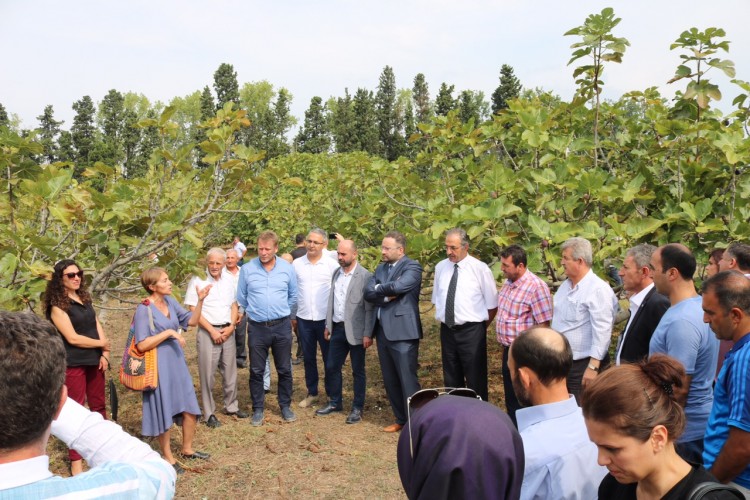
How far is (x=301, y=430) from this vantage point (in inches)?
233

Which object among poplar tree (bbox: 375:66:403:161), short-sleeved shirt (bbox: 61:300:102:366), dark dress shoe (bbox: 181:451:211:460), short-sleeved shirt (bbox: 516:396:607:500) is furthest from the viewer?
poplar tree (bbox: 375:66:403:161)

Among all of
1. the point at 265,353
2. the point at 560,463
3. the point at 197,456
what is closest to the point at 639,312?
the point at 560,463

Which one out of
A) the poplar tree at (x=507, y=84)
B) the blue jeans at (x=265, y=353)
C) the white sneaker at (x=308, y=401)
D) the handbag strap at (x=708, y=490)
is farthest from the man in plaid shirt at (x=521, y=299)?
the poplar tree at (x=507, y=84)

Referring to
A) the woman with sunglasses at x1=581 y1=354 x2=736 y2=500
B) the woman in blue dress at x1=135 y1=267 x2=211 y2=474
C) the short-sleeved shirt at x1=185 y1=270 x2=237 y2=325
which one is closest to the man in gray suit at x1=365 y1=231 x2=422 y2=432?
the short-sleeved shirt at x1=185 y1=270 x2=237 y2=325

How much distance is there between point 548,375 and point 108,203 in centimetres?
347

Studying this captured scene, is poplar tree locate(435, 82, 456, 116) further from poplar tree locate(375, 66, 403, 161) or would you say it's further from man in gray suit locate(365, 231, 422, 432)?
man in gray suit locate(365, 231, 422, 432)

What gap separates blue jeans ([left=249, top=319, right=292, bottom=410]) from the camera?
19.8ft

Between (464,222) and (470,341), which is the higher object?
(464,222)

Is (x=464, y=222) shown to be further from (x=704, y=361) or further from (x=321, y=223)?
(x=321, y=223)

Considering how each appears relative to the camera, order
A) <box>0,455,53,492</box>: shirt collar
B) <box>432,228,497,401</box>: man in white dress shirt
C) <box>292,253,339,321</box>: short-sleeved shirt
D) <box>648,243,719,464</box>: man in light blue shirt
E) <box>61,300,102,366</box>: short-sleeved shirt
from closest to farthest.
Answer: <box>0,455,53,492</box>: shirt collar, <box>648,243,719,464</box>: man in light blue shirt, <box>61,300,102,366</box>: short-sleeved shirt, <box>432,228,497,401</box>: man in white dress shirt, <box>292,253,339,321</box>: short-sleeved shirt

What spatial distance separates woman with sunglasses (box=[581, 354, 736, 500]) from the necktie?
12.4ft

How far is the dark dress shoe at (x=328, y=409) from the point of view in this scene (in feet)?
20.9

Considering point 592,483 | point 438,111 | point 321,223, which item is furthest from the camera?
point 438,111

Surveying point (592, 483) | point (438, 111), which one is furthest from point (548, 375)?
point (438, 111)
